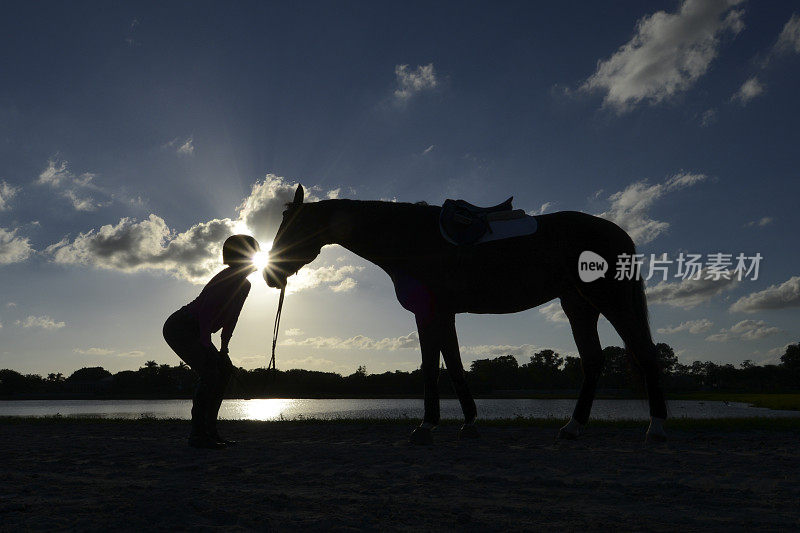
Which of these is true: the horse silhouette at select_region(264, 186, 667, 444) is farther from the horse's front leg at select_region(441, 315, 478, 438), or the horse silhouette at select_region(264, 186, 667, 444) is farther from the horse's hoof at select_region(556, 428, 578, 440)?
the horse's front leg at select_region(441, 315, 478, 438)

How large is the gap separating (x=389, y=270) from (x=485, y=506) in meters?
3.73

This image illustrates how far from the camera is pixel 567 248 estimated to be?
6.45m

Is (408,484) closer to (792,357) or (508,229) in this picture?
(508,229)

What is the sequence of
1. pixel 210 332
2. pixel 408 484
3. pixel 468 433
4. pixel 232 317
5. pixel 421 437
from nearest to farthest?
pixel 408 484
pixel 421 437
pixel 210 332
pixel 232 317
pixel 468 433

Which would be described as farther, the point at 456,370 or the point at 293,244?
the point at 456,370

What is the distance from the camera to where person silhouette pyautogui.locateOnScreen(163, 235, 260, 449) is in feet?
20.1

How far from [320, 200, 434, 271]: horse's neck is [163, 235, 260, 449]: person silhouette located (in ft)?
3.98

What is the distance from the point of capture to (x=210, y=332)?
6.19 m

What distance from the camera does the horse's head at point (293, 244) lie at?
6.38m

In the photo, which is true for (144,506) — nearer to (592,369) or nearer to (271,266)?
(271,266)

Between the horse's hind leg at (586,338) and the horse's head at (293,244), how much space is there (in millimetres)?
3321

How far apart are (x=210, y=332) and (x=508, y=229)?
12.2ft

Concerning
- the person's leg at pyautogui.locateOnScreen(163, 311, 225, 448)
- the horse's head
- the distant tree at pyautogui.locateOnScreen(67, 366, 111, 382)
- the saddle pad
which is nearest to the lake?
the saddle pad

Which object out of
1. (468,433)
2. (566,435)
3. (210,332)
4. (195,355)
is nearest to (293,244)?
(210,332)
